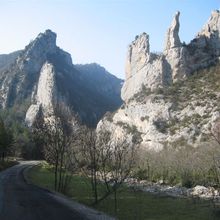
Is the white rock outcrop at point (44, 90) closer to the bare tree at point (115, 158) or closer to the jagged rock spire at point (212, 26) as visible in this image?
the jagged rock spire at point (212, 26)

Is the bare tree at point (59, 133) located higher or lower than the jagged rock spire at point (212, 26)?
lower

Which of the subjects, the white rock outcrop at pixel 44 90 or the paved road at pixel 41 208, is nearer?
the paved road at pixel 41 208

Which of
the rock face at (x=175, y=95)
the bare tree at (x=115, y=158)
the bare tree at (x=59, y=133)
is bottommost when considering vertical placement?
the bare tree at (x=115, y=158)

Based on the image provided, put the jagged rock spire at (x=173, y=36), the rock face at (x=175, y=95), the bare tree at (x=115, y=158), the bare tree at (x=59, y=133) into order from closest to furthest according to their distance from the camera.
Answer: the bare tree at (x=115, y=158)
the bare tree at (x=59, y=133)
the rock face at (x=175, y=95)
the jagged rock spire at (x=173, y=36)

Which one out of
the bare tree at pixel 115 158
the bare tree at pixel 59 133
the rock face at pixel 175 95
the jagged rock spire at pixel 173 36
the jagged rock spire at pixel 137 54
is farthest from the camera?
the jagged rock spire at pixel 137 54

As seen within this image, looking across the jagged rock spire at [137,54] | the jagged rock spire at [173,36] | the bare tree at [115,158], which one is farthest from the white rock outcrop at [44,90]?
the bare tree at [115,158]

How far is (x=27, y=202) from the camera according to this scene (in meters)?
26.2

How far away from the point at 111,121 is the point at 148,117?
18216 millimetres

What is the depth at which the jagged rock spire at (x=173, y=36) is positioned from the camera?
355ft

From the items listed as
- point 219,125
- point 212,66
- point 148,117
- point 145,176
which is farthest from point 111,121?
point 219,125

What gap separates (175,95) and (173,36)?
769 inches

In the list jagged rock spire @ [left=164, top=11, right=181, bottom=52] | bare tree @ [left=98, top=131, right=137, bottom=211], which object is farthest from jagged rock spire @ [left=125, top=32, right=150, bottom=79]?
bare tree @ [left=98, top=131, right=137, bottom=211]

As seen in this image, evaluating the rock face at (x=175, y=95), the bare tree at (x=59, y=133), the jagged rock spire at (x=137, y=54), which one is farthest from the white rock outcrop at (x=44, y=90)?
the bare tree at (x=59, y=133)

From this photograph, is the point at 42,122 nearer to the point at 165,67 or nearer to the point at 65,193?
the point at 65,193
